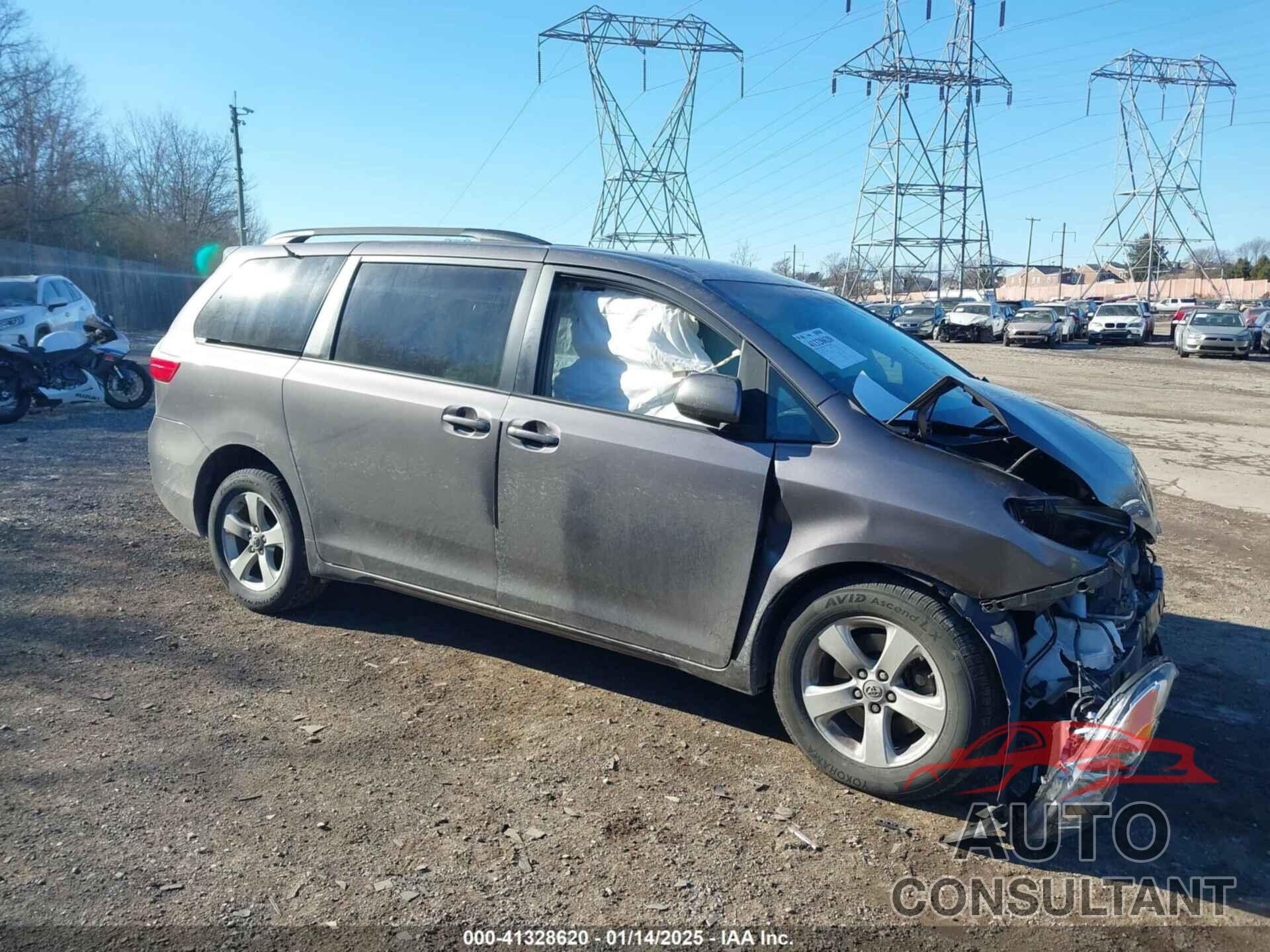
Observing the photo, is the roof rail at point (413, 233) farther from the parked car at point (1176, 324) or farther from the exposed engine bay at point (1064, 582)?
the parked car at point (1176, 324)

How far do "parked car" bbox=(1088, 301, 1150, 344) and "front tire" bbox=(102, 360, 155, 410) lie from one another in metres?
37.9

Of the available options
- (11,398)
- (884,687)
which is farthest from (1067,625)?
(11,398)

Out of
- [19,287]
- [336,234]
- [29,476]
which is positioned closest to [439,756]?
[336,234]

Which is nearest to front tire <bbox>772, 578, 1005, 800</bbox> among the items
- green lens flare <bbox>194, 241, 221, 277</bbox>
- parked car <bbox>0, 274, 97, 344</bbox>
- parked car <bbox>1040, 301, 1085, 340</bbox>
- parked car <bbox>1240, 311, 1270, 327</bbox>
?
parked car <bbox>0, 274, 97, 344</bbox>

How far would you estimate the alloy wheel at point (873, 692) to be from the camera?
3.23m

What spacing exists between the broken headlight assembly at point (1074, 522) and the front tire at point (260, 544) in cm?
332

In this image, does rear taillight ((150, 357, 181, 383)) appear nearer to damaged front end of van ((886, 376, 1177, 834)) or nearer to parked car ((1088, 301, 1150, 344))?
damaged front end of van ((886, 376, 1177, 834))

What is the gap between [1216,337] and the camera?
31.5 meters

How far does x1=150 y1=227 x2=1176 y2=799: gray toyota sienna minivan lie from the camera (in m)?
3.22

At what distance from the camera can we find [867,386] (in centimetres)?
371

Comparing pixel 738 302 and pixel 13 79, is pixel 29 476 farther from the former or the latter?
pixel 13 79

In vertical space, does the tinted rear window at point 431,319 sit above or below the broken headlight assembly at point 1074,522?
above

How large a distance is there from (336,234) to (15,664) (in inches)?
100

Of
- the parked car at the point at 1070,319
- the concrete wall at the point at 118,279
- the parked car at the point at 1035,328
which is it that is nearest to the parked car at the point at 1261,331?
the parked car at the point at 1035,328
